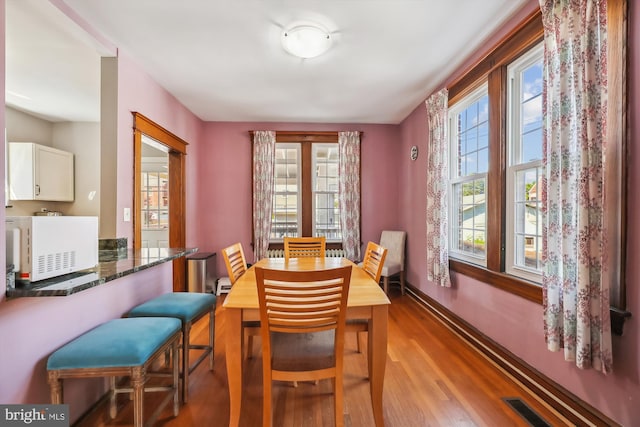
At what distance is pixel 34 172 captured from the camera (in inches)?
146

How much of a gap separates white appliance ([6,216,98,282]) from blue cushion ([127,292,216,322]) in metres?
0.60

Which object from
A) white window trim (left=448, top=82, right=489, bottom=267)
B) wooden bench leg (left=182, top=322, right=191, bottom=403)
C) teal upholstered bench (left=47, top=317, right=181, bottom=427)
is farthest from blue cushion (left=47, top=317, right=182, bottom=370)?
white window trim (left=448, top=82, right=489, bottom=267)

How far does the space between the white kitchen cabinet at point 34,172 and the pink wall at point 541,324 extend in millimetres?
5351

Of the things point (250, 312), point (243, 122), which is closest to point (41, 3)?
point (250, 312)

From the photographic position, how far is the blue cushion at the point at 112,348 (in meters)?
1.32

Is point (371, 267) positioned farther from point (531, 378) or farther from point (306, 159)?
point (306, 159)

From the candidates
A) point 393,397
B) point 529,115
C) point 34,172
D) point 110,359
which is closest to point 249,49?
point 529,115

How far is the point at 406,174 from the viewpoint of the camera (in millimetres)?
4254

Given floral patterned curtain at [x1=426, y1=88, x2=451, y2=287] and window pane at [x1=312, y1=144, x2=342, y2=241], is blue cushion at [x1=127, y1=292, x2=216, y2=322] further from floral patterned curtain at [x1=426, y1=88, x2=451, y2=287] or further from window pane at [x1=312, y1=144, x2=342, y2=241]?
window pane at [x1=312, y1=144, x2=342, y2=241]

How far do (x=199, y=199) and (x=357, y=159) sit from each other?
8.53 ft

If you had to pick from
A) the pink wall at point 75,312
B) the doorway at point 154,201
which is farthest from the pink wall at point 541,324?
the doorway at point 154,201

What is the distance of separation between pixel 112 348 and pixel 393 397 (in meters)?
1.70

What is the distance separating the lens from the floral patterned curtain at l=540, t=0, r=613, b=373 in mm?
1343

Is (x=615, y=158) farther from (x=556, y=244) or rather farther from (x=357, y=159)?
(x=357, y=159)
